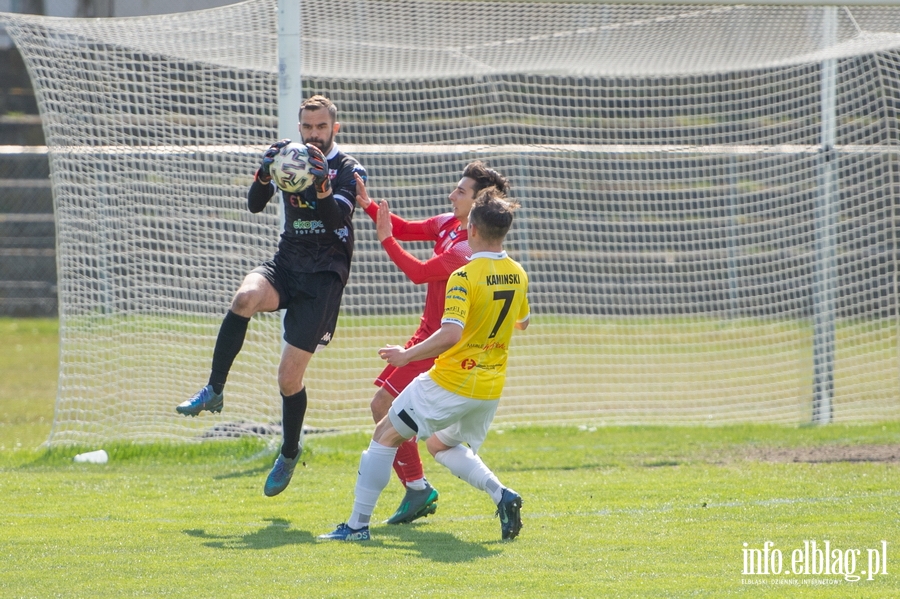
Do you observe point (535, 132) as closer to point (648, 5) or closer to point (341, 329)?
point (341, 329)

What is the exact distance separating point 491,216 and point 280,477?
2159 millimetres

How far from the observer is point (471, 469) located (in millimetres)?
5426

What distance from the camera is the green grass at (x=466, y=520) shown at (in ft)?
14.7

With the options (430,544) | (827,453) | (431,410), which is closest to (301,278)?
(431,410)

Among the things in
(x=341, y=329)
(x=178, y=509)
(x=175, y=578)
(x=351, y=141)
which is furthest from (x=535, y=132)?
(x=175, y=578)

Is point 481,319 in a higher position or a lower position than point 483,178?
lower

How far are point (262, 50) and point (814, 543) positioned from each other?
20.6 ft

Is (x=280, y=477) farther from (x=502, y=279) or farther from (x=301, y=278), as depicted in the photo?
(x=502, y=279)

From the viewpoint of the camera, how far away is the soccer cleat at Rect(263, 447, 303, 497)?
6.07 metres

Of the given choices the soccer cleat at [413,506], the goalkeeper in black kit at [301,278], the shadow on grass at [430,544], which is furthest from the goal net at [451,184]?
the shadow on grass at [430,544]

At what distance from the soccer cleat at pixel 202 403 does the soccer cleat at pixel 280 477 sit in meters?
0.58

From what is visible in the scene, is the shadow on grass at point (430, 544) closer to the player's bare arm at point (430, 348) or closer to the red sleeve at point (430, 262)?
the player's bare arm at point (430, 348)

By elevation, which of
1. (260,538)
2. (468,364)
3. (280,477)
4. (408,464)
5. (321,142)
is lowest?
(260,538)

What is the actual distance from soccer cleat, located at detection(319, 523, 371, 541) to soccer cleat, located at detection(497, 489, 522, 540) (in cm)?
71
